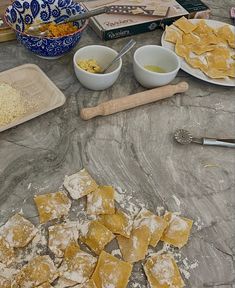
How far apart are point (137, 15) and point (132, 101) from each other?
0.35m

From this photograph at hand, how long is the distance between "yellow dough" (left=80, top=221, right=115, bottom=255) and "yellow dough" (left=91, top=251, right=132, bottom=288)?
0.03 metres

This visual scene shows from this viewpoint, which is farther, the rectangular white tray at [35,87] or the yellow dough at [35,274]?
the rectangular white tray at [35,87]

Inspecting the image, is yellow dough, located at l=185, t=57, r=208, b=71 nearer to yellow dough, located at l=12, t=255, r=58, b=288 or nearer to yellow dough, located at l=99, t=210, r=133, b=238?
yellow dough, located at l=99, t=210, r=133, b=238

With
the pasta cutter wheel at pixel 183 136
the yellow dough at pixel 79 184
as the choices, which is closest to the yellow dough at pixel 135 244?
the yellow dough at pixel 79 184

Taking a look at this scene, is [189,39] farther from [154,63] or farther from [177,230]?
[177,230]

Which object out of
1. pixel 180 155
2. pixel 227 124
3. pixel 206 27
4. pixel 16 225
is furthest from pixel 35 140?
pixel 206 27

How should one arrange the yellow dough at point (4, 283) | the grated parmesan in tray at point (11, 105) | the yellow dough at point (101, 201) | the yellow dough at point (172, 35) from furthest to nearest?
the yellow dough at point (172, 35) → the grated parmesan in tray at point (11, 105) → the yellow dough at point (101, 201) → the yellow dough at point (4, 283)

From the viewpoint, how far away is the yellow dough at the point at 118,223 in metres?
0.74

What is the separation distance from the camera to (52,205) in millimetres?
757

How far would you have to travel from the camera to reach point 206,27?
1.18 metres

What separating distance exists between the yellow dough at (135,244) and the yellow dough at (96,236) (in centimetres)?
3

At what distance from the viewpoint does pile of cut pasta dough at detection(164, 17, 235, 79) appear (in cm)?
108

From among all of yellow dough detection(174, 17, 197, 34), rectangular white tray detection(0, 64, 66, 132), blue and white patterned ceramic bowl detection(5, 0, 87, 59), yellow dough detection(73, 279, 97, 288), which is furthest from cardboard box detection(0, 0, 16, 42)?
yellow dough detection(73, 279, 97, 288)

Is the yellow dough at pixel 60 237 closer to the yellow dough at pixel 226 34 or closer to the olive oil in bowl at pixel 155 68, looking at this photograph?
the olive oil in bowl at pixel 155 68
